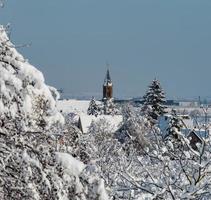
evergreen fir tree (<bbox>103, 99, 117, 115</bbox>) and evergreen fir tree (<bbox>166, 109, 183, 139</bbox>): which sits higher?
evergreen fir tree (<bbox>103, 99, 117, 115</bbox>)

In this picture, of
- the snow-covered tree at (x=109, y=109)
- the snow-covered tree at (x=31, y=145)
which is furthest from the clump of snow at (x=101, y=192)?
A: the snow-covered tree at (x=109, y=109)

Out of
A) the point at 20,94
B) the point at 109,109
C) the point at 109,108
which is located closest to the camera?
the point at 20,94

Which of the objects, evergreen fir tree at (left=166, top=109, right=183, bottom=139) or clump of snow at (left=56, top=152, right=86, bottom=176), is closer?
clump of snow at (left=56, top=152, right=86, bottom=176)

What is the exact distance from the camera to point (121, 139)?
61.2m

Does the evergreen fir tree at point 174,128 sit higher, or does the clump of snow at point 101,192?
the evergreen fir tree at point 174,128

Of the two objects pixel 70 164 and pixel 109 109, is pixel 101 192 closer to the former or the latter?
pixel 70 164

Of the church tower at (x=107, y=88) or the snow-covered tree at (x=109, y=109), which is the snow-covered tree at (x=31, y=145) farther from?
the church tower at (x=107, y=88)

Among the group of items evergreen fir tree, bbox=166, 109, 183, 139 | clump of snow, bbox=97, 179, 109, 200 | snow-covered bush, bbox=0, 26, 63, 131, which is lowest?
clump of snow, bbox=97, 179, 109, 200

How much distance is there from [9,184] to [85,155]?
1.17 meters

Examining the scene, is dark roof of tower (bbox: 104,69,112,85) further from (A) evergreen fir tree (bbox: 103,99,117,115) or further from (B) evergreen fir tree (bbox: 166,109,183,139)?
(B) evergreen fir tree (bbox: 166,109,183,139)

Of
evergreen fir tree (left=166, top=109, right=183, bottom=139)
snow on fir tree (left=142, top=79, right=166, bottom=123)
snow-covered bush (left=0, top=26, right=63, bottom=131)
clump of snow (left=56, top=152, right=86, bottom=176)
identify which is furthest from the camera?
snow on fir tree (left=142, top=79, right=166, bottom=123)

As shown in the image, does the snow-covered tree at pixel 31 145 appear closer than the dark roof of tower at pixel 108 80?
Yes

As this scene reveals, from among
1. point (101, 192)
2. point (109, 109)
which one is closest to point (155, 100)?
point (109, 109)

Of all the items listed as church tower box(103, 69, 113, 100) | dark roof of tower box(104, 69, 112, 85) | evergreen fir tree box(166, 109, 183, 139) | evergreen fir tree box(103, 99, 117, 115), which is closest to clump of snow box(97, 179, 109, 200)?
evergreen fir tree box(166, 109, 183, 139)
